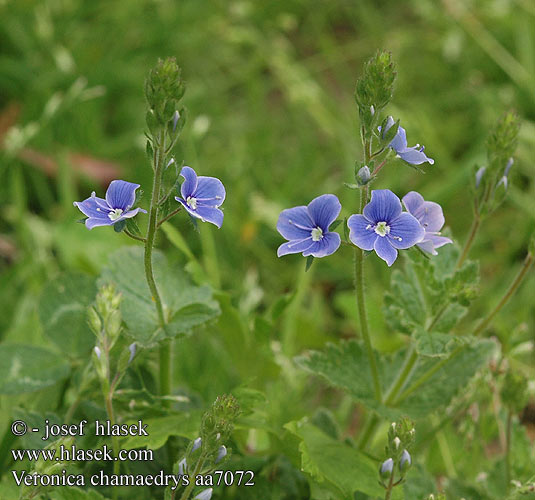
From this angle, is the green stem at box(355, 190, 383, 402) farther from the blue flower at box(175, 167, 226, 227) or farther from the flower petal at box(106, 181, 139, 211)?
the flower petal at box(106, 181, 139, 211)

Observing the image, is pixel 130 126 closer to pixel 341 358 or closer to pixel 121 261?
pixel 121 261

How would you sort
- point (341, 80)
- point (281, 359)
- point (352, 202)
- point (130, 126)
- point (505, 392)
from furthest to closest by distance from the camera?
point (341, 80) < point (130, 126) < point (352, 202) < point (281, 359) < point (505, 392)

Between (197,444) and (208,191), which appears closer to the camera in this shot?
(197,444)

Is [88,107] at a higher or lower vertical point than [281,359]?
higher

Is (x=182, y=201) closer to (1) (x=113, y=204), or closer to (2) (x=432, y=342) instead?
(1) (x=113, y=204)

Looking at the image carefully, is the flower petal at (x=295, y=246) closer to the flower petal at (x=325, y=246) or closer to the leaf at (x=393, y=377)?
the flower petal at (x=325, y=246)

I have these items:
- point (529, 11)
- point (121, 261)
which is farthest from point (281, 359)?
point (529, 11)

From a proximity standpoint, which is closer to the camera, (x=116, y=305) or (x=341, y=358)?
(x=116, y=305)

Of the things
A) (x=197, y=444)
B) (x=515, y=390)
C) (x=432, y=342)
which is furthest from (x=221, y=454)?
(x=515, y=390)
